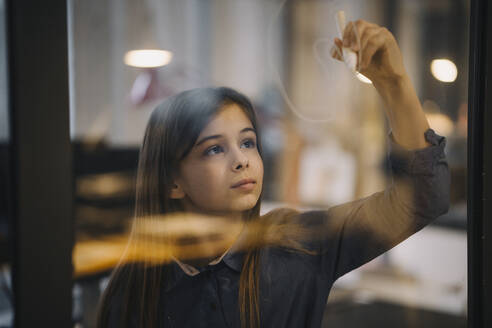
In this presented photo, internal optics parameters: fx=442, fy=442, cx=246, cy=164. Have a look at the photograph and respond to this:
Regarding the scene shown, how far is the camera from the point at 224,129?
25.7 inches

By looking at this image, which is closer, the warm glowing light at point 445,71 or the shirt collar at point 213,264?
the shirt collar at point 213,264

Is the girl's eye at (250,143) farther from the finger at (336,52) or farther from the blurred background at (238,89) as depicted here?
the finger at (336,52)

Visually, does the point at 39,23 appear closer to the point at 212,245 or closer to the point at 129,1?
the point at 129,1

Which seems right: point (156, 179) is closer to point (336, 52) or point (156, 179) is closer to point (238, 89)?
point (238, 89)

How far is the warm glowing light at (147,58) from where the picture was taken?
0.64 m

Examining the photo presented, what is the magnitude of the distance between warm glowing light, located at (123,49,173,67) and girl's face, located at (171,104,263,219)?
0.37 ft

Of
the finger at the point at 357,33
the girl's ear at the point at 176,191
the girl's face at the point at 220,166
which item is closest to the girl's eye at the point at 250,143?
the girl's face at the point at 220,166

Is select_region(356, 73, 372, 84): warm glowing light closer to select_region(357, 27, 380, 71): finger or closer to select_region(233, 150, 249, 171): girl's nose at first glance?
select_region(357, 27, 380, 71): finger

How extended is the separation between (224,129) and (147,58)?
0.15 meters

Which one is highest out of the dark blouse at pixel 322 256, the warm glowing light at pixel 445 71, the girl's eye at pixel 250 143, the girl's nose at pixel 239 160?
the warm glowing light at pixel 445 71

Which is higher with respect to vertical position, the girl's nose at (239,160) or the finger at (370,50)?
the finger at (370,50)

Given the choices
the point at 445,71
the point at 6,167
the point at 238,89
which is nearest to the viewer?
the point at 6,167

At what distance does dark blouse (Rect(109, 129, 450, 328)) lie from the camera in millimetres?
670

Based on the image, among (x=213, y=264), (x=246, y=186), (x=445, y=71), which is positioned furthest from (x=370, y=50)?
(x=213, y=264)
